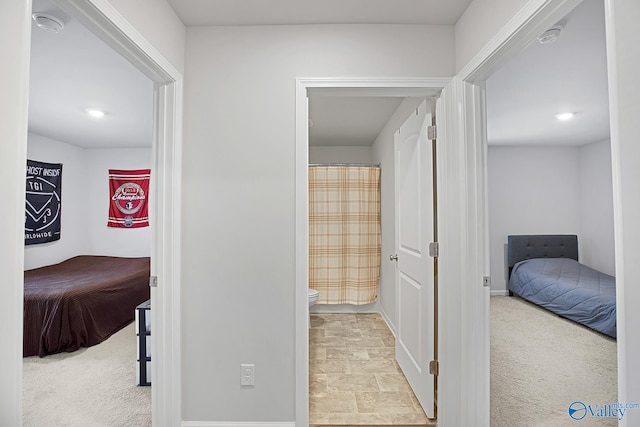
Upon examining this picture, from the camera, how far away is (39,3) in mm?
1521

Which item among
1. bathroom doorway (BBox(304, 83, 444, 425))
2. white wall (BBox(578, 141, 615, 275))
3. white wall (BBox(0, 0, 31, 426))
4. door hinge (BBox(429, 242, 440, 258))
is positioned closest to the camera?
white wall (BBox(0, 0, 31, 426))

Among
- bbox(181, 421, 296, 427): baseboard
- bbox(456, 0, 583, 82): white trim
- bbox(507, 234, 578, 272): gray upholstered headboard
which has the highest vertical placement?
bbox(456, 0, 583, 82): white trim

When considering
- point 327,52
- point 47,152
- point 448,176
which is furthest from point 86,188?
point 448,176

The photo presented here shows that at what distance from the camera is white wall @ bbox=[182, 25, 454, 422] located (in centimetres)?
178

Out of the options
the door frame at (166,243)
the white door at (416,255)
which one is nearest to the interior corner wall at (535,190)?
the white door at (416,255)

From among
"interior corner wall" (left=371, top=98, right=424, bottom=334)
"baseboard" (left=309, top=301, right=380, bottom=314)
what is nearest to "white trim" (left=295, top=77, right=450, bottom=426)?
"interior corner wall" (left=371, top=98, right=424, bottom=334)

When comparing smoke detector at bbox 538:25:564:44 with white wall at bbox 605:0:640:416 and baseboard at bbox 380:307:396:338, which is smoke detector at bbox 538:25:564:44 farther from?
baseboard at bbox 380:307:396:338

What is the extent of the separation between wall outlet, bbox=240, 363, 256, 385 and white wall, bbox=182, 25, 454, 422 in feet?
0.13

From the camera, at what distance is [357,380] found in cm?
239

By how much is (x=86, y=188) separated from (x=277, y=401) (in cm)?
487

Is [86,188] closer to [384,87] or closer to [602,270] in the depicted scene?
[384,87]

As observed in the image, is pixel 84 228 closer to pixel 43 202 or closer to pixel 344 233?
pixel 43 202

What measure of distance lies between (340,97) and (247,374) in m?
2.28

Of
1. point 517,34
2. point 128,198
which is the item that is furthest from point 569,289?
point 128,198
